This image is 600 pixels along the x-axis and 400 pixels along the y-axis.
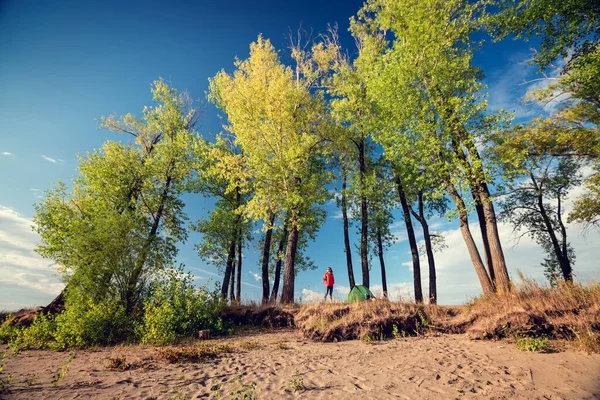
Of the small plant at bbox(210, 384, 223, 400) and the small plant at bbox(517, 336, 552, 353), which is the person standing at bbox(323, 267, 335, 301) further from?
the small plant at bbox(210, 384, 223, 400)

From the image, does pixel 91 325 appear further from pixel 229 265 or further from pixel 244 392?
pixel 229 265

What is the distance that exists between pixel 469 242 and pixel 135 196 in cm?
2254

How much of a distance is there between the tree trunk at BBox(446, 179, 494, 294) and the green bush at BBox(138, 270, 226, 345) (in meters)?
12.2

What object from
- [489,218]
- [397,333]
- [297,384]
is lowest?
[297,384]

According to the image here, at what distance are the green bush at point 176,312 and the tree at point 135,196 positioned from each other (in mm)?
1673

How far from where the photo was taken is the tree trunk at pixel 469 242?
11.9 m

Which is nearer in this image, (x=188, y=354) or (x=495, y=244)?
(x=188, y=354)

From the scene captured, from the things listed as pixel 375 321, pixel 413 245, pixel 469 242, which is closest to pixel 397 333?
pixel 375 321

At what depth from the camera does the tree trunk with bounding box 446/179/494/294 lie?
39.1 ft

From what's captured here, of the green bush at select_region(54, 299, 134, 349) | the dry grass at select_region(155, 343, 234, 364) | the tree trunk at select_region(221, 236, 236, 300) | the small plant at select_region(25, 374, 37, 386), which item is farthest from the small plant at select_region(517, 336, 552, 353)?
the tree trunk at select_region(221, 236, 236, 300)

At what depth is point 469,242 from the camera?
41.7ft

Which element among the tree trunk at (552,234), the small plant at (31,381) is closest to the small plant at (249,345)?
the small plant at (31,381)

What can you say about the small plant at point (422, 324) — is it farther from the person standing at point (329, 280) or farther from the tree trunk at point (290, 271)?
the tree trunk at point (290, 271)

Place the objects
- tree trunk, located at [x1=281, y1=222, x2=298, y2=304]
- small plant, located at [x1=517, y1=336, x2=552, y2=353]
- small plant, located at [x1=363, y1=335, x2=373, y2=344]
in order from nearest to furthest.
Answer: small plant, located at [x1=517, y1=336, x2=552, y2=353] → small plant, located at [x1=363, y1=335, x2=373, y2=344] → tree trunk, located at [x1=281, y1=222, x2=298, y2=304]
